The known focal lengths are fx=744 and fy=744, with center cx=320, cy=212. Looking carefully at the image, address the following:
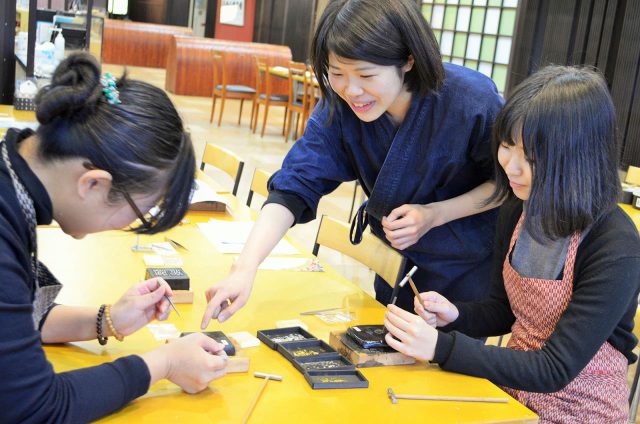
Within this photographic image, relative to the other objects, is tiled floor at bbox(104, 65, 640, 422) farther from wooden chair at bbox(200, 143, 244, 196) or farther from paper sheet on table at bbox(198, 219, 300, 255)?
paper sheet on table at bbox(198, 219, 300, 255)

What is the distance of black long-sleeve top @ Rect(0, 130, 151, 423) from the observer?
1.04 meters

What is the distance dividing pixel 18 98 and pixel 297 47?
38.4 ft

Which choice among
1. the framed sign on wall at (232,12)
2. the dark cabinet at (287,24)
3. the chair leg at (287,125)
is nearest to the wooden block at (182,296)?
the chair leg at (287,125)

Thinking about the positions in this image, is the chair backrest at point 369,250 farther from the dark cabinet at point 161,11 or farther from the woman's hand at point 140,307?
the dark cabinet at point 161,11

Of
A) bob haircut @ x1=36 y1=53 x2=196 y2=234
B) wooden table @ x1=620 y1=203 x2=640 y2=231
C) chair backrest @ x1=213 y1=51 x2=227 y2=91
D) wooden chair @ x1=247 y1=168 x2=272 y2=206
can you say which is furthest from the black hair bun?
chair backrest @ x1=213 y1=51 x2=227 y2=91

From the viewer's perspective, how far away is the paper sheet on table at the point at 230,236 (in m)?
2.32

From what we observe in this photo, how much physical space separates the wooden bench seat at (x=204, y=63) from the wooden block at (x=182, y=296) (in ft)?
35.0

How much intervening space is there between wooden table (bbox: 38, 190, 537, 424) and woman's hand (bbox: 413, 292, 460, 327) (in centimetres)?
14

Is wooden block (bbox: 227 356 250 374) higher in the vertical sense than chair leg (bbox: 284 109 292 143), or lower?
higher

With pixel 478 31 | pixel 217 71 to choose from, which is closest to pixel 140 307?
pixel 478 31

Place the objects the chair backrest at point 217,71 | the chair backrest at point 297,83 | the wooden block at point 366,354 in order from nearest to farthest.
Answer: the wooden block at point 366,354 < the chair backrest at point 297,83 < the chair backrest at point 217,71

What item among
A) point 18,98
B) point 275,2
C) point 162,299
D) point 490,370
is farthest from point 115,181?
point 275,2

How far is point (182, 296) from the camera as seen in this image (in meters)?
1.78

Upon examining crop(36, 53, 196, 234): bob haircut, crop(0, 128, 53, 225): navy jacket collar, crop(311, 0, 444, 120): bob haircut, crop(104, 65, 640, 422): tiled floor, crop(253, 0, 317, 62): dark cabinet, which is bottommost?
crop(104, 65, 640, 422): tiled floor
